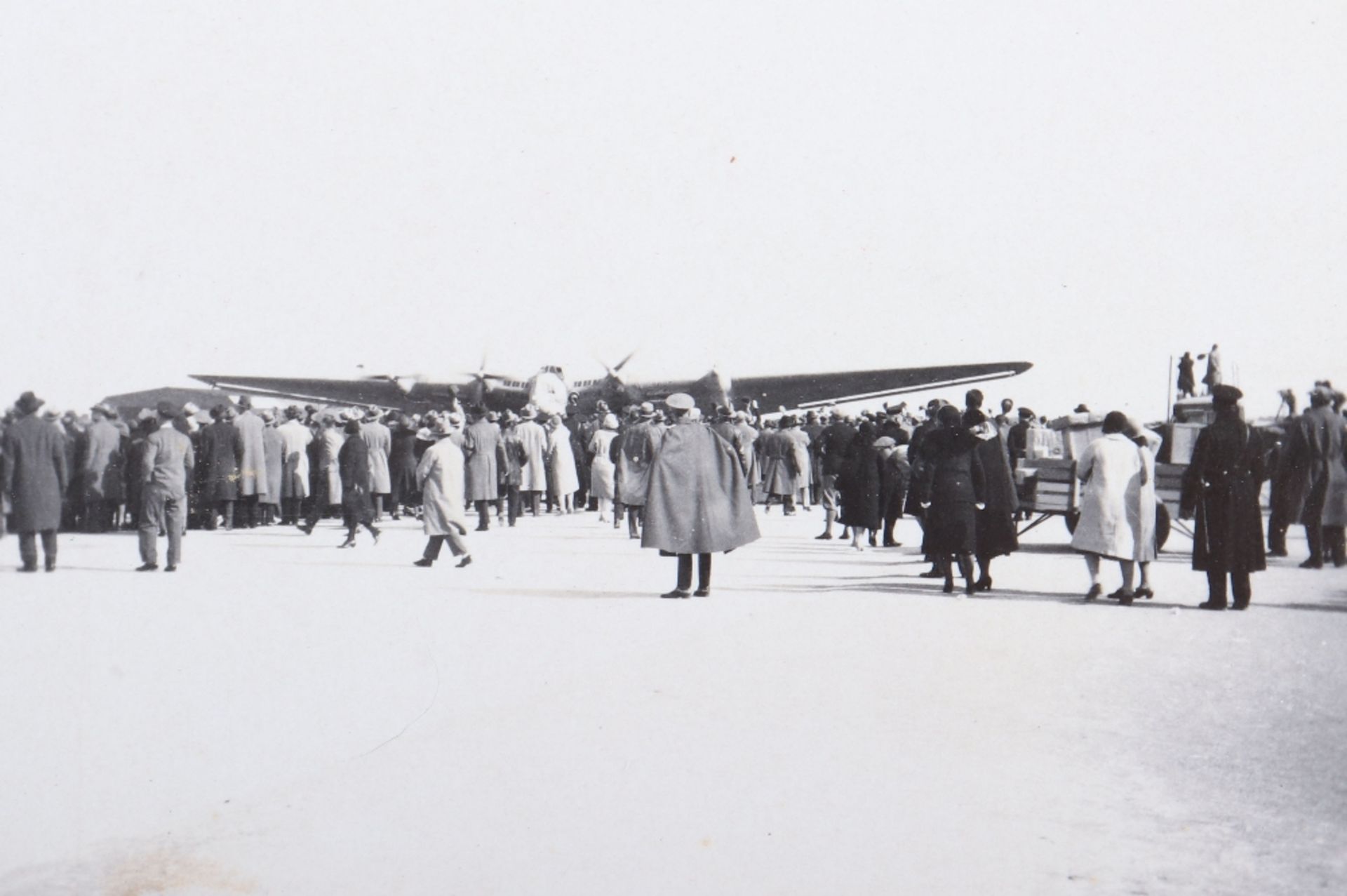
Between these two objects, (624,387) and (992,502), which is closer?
(992,502)

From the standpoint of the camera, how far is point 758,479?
26.5 metres

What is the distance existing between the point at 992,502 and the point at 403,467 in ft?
40.6

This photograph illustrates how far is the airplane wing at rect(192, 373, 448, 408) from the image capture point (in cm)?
3772

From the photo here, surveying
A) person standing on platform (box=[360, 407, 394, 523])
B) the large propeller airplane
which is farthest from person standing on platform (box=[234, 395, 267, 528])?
the large propeller airplane

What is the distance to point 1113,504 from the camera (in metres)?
10.5

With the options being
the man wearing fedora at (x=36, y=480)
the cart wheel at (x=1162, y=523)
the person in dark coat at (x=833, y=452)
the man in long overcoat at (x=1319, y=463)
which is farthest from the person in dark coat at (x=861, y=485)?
the man wearing fedora at (x=36, y=480)

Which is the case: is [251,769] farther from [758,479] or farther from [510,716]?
[758,479]

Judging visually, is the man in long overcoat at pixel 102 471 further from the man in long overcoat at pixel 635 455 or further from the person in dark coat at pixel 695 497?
the person in dark coat at pixel 695 497

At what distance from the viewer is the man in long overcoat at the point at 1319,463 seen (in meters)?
11.6

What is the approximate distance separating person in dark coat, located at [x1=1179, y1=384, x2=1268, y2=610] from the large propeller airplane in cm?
2567

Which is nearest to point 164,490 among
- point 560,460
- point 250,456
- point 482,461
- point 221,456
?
point 221,456

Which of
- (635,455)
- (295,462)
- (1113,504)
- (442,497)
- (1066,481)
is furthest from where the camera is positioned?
(295,462)

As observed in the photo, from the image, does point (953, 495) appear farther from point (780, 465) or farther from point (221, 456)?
point (780, 465)

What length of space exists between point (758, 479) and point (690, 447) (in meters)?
16.4
